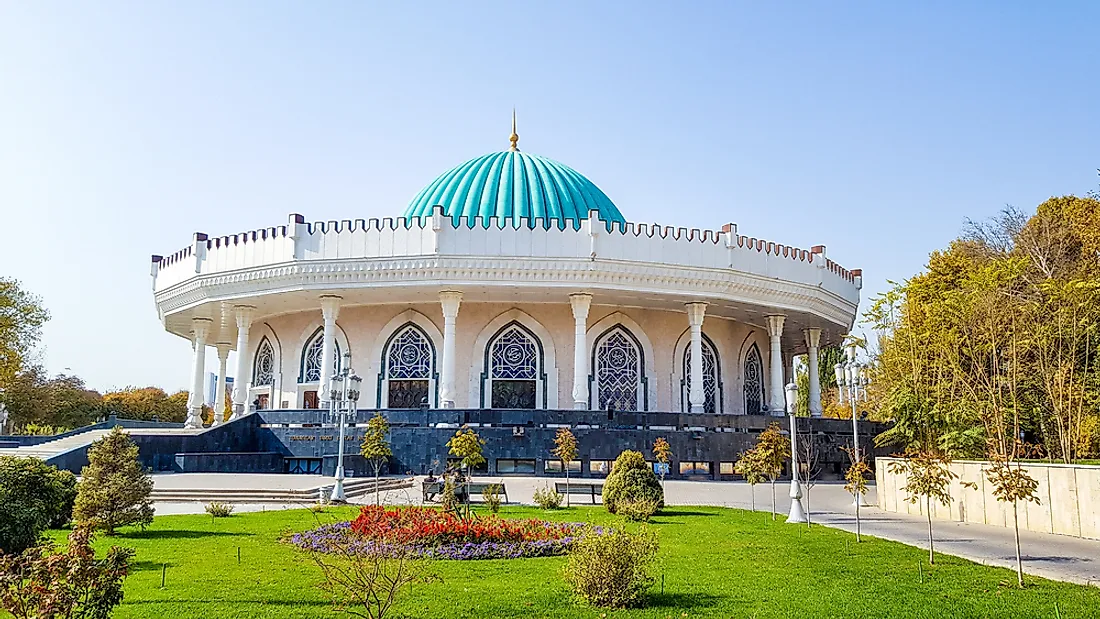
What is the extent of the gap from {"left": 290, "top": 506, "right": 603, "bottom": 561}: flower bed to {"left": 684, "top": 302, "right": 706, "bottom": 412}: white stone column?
13883 mm

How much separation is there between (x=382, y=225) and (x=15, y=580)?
61.4 feet

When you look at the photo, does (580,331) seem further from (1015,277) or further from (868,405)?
(868,405)

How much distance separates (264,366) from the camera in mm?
28938

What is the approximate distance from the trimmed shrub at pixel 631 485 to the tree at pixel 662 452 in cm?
535

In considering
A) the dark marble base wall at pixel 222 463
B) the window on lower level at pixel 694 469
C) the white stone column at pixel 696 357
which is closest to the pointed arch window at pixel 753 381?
the white stone column at pixel 696 357

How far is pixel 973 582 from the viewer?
7.58 metres

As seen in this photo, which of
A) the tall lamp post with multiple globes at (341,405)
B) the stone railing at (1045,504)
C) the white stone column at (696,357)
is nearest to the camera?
the stone railing at (1045,504)

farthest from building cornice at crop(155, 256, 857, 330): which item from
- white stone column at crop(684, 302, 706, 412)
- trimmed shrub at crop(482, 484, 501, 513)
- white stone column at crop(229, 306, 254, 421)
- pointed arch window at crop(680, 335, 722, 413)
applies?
trimmed shrub at crop(482, 484, 501, 513)

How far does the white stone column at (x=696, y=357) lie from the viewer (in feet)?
78.3

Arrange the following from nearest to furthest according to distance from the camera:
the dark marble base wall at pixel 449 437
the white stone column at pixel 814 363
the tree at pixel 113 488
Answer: the tree at pixel 113 488, the dark marble base wall at pixel 449 437, the white stone column at pixel 814 363

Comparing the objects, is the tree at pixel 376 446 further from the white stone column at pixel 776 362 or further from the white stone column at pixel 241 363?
the white stone column at pixel 776 362

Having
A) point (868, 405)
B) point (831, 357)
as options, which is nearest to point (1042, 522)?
point (868, 405)

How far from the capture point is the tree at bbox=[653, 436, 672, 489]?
18375 mm

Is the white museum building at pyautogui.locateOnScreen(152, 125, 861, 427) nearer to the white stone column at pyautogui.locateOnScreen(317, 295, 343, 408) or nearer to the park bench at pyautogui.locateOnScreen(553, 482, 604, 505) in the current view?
the white stone column at pyautogui.locateOnScreen(317, 295, 343, 408)
